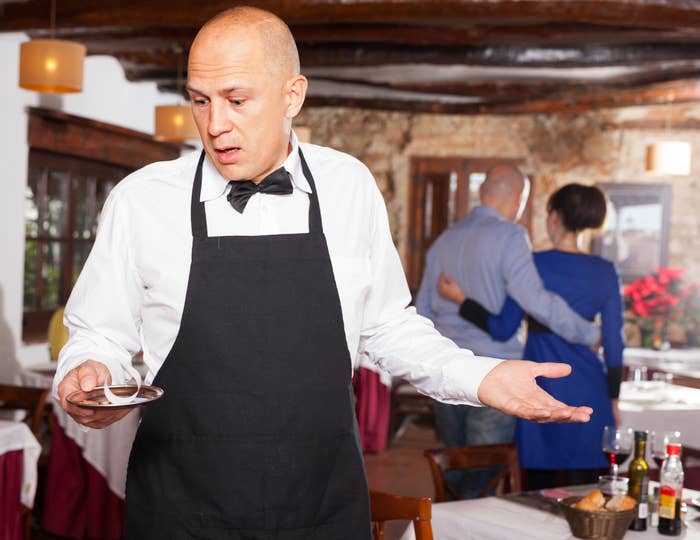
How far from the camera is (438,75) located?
26.1ft

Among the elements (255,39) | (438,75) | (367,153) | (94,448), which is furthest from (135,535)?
(367,153)

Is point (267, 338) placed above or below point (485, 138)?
below

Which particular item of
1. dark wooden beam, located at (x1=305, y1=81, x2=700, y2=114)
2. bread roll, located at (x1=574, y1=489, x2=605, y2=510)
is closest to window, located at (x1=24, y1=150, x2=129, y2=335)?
dark wooden beam, located at (x1=305, y1=81, x2=700, y2=114)

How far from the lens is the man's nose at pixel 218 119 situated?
5.39ft

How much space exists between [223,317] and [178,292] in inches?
3.6

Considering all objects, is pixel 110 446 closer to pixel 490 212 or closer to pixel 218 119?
pixel 490 212

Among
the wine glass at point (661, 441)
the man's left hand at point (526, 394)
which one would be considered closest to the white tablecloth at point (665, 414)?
the wine glass at point (661, 441)

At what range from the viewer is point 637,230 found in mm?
8883

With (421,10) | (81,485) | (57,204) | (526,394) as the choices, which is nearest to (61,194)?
(57,204)

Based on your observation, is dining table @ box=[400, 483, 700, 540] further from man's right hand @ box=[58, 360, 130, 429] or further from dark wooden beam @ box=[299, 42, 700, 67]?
dark wooden beam @ box=[299, 42, 700, 67]

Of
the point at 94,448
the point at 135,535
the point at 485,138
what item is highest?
the point at 485,138

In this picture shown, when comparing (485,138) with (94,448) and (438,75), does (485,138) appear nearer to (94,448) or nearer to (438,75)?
(438,75)

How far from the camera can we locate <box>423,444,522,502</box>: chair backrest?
Result: 3.09 metres

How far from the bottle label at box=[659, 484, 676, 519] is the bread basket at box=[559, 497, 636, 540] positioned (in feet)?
0.47
